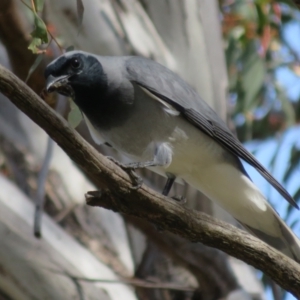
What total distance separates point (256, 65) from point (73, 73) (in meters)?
2.45

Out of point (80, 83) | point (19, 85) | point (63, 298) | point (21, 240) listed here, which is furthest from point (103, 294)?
point (19, 85)

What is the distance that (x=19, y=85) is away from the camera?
1.73 meters

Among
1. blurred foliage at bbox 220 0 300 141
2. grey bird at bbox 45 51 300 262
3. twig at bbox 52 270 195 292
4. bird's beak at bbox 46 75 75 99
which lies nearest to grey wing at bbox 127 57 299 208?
grey bird at bbox 45 51 300 262

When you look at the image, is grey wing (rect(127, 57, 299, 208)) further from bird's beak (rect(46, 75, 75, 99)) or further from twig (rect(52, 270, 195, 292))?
twig (rect(52, 270, 195, 292))

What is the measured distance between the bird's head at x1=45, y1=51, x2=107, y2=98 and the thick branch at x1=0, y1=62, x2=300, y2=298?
510 mm

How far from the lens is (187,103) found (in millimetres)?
2783

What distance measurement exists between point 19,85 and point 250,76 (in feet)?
10.4

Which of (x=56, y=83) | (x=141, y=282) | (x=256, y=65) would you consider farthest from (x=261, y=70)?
(x=56, y=83)

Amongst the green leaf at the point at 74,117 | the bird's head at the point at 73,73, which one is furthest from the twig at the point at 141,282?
the green leaf at the point at 74,117

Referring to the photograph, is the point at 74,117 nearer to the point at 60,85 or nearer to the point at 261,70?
the point at 60,85

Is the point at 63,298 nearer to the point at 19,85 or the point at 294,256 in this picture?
the point at 294,256

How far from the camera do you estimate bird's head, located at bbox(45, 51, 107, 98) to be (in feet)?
8.13

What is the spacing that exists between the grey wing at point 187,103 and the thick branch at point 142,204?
1.39 ft

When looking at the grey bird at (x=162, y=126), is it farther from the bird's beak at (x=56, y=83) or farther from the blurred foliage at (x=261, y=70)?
the blurred foliage at (x=261, y=70)
